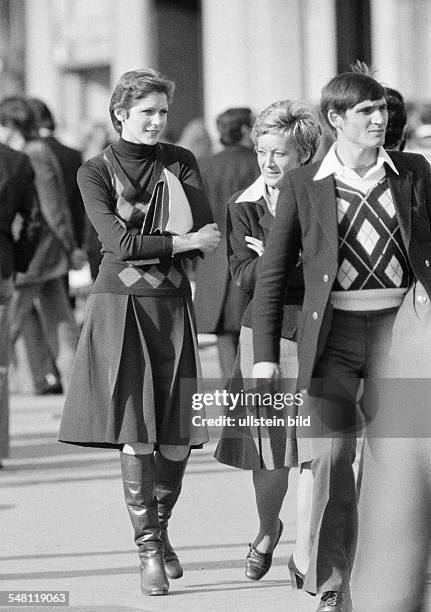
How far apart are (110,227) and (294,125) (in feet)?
2.49

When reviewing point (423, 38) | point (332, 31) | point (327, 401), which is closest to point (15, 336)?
point (327, 401)

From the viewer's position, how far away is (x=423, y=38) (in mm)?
23469

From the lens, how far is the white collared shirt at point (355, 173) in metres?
5.44

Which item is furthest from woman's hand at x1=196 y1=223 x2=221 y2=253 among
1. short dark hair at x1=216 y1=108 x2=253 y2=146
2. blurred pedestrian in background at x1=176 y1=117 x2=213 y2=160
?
blurred pedestrian in background at x1=176 y1=117 x2=213 y2=160

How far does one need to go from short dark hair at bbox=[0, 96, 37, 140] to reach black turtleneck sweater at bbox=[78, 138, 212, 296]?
464cm

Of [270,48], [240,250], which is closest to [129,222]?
[240,250]

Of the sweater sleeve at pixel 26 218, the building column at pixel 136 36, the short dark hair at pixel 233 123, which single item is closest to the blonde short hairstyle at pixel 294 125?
the sweater sleeve at pixel 26 218

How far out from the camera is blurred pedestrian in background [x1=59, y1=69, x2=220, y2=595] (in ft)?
20.6

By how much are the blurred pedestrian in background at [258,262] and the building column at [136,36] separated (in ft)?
74.0

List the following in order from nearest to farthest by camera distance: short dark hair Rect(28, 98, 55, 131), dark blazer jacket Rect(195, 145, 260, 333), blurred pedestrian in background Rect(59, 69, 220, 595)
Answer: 1. blurred pedestrian in background Rect(59, 69, 220, 595)
2. dark blazer jacket Rect(195, 145, 260, 333)
3. short dark hair Rect(28, 98, 55, 131)

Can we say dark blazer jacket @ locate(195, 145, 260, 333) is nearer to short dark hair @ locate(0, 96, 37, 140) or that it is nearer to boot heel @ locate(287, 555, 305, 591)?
short dark hair @ locate(0, 96, 37, 140)

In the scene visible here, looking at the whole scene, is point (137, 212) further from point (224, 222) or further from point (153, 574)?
point (224, 222)

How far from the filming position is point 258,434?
627 centimetres

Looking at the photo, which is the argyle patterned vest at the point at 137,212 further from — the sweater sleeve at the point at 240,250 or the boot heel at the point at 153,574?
the boot heel at the point at 153,574
